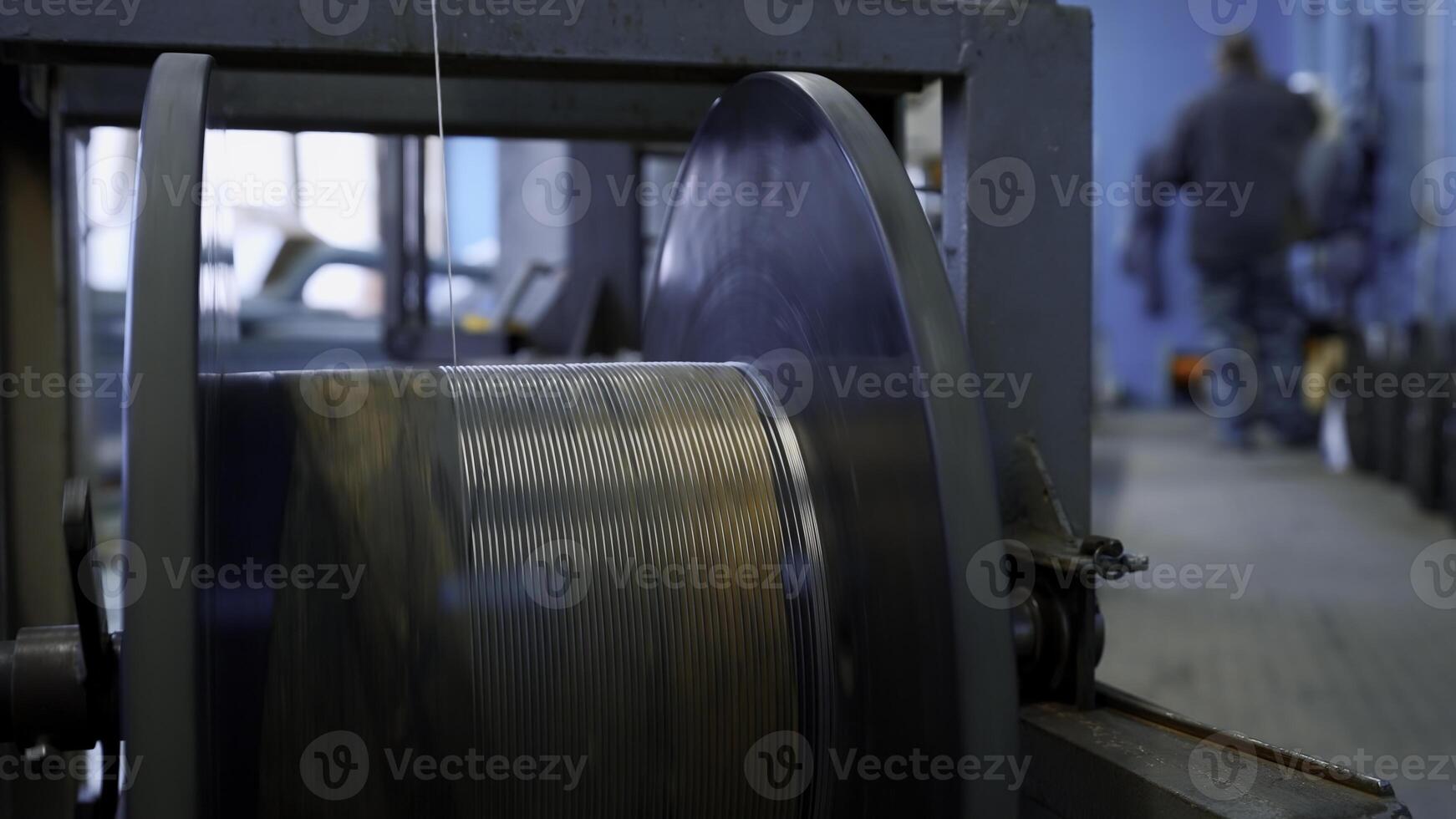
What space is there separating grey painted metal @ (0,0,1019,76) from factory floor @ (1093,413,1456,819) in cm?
173

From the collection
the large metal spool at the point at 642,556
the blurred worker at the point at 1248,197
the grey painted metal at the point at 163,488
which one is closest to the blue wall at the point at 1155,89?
the blurred worker at the point at 1248,197

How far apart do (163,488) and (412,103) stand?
100 cm

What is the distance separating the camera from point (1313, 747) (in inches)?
97.3

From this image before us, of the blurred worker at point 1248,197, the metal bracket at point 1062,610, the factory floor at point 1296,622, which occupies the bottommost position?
the factory floor at point 1296,622

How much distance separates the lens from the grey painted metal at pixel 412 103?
1.57m

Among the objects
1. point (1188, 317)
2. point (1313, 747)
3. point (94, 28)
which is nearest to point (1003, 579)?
point (94, 28)

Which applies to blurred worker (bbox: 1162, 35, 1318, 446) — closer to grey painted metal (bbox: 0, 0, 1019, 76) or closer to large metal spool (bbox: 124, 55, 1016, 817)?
grey painted metal (bbox: 0, 0, 1019, 76)

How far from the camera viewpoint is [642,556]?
1096mm

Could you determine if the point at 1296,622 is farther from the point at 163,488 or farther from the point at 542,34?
the point at 163,488

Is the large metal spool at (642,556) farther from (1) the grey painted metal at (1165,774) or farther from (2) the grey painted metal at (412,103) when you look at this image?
(2) the grey painted metal at (412,103)

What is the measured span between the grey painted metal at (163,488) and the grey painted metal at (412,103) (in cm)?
79

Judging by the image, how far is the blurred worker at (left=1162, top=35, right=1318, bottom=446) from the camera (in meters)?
7.18

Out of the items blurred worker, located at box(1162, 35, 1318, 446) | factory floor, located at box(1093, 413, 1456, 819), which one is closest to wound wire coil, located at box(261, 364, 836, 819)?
factory floor, located at box(1093, 413, 1456, 819)

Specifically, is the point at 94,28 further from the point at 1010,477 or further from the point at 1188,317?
the point at 1188,317
